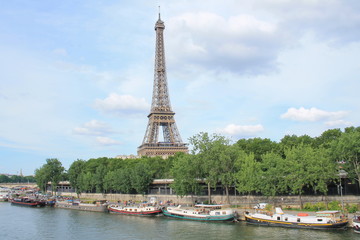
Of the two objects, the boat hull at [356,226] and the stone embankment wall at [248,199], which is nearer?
the boat hull at [356,226]

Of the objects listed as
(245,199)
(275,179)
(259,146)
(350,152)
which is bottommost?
(245,199)

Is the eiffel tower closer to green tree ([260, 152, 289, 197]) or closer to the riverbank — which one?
the riverbank

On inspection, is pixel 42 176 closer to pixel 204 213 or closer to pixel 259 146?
pixel 259 146

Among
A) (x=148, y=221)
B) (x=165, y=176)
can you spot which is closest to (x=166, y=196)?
(x=165, y=176)

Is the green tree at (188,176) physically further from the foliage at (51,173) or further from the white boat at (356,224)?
the foliage at (51,173)

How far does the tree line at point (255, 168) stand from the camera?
6481 cm

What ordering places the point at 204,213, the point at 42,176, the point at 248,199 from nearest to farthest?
1. the point at 204,213
2. the point at 248,199
3. the point at 42,176

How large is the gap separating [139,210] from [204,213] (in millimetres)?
17505

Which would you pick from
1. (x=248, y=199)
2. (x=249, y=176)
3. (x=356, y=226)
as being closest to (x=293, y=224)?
(x=356, y=226)

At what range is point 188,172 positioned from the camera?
8000cm

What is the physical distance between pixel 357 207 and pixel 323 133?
42.3 meters

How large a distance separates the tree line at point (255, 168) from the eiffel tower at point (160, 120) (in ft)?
87.1

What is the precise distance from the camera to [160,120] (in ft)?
491

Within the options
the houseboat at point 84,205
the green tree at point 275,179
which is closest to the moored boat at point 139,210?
the houseboat at point 84,205
